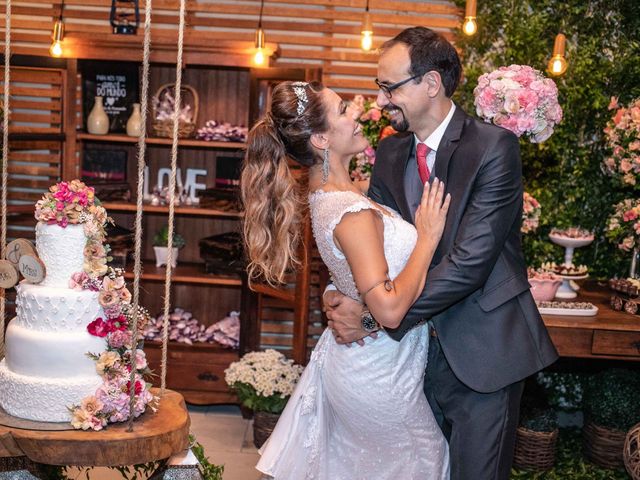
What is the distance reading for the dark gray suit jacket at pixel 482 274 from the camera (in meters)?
2.95

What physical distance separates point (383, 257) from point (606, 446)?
294cm

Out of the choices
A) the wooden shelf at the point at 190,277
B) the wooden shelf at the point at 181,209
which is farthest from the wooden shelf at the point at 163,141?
the wooden shelf at the point at 190,277

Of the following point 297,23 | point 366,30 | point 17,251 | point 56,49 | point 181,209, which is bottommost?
point 181,209

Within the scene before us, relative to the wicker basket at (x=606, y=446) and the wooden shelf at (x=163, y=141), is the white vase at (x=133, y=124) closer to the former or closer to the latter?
the wooden shelf at (x=163, y=141)

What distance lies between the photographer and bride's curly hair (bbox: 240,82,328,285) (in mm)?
3184

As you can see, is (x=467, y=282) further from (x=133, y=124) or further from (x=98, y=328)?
(x=133, y=124)

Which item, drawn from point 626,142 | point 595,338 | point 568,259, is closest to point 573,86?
point 626,142

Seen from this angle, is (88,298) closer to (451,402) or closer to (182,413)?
(182,413)

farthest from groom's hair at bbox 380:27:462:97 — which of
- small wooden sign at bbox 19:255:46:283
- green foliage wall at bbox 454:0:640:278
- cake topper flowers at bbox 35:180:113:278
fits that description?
green foliage wall at bbox 454:0:640:278

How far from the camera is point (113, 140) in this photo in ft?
19.7

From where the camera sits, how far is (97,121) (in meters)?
6.00

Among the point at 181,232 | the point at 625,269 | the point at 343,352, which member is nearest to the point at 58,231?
the point at 343,352

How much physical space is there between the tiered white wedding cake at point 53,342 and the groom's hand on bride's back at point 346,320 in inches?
31.2

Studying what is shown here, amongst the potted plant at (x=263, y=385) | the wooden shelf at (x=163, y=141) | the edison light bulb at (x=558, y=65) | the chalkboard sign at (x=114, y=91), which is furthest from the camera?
the chalkboard sign at (x=114, y=91)
